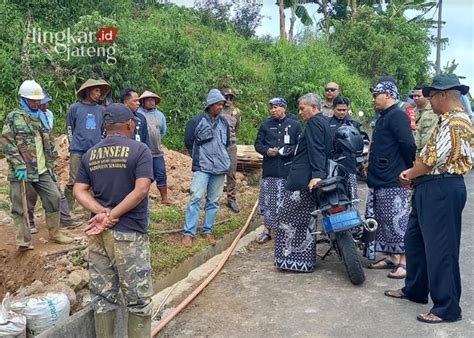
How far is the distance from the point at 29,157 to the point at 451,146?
3882 millimetres

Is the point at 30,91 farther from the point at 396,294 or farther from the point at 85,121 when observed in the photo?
the point at 396,294

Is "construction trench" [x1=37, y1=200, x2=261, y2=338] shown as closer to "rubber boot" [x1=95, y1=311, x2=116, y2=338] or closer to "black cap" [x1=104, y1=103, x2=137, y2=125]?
"rubber boot" [x1=95, y1=311, x2=116, y2=338]

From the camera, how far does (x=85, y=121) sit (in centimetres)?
611

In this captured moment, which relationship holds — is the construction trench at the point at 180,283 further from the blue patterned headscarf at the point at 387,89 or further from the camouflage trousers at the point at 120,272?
the blue patterned headscarf at the point at 387,89

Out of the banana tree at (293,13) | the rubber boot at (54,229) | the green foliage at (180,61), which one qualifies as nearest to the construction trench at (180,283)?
the rubber boot at (54,229)

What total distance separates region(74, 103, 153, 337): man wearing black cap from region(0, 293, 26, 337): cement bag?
Answer: 492mm

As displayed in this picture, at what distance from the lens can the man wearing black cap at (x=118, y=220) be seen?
343 centimetres

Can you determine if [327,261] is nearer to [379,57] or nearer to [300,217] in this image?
[300,217]

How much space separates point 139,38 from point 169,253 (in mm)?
8531

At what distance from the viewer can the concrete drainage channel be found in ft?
11.7

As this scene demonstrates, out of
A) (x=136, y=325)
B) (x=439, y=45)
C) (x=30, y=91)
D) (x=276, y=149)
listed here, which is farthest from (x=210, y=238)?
(x=439, y=45)

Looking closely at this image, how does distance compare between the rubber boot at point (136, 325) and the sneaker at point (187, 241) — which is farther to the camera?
the sneaker at point (187, 241)

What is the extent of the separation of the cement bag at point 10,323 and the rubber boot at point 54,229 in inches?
74.3

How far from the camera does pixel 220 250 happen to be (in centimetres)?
645
